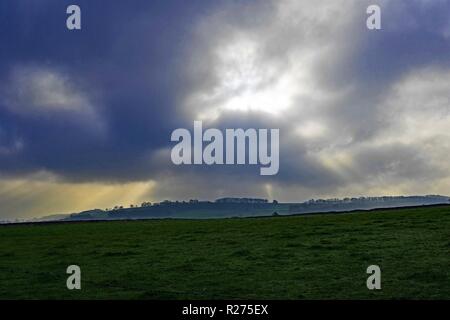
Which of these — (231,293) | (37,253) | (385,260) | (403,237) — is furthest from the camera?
(37,253)

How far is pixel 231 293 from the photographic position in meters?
25.9

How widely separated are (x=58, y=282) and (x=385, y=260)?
19095 millimetres

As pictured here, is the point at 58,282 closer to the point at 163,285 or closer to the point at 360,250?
the point at 163,285

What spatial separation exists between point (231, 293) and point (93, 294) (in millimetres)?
6724

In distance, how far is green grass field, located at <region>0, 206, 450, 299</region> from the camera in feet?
85.0

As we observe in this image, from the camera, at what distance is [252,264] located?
33625 mm

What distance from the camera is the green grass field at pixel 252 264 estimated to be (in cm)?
2592
